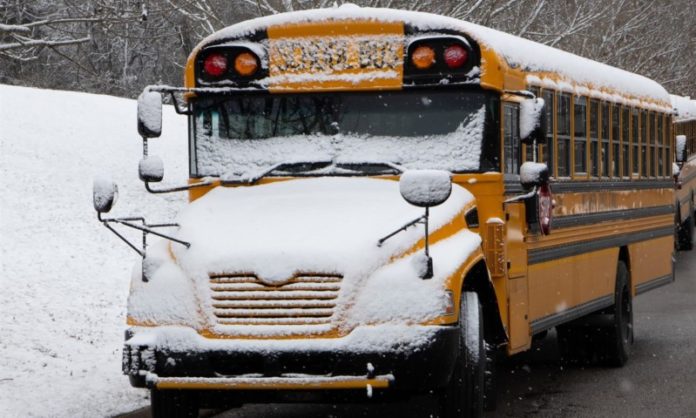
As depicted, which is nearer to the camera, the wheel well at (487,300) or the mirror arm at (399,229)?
the mirror arm at (399,229)

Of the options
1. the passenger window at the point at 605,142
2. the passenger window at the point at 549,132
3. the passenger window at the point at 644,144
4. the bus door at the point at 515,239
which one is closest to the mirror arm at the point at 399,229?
the bus door at the point at 515,239

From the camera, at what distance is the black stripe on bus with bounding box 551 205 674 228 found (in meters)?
9.88

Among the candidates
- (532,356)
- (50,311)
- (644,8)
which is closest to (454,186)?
(532,356)

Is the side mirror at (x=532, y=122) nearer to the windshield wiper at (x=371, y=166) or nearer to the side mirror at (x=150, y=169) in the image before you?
the windshield wiper at (x=371, y=166)

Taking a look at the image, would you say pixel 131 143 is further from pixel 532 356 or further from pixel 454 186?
pixel 454 186

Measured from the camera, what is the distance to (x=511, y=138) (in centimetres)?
846

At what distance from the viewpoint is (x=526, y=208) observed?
349 inches

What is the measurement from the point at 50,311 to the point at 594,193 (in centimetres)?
502

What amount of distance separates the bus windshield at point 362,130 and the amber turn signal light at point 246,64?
0.13 meters

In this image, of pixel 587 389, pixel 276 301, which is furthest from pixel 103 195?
pixel 587 389

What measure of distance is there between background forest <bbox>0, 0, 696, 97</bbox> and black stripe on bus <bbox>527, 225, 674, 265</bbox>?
3.38 m

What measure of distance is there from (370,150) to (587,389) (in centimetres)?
309

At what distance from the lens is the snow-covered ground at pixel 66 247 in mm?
9203

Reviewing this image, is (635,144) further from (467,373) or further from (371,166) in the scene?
(467,373)
